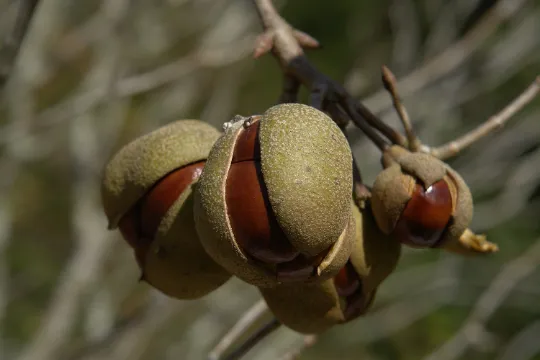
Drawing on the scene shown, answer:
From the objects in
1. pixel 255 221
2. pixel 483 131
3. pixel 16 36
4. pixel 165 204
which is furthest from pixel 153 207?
pixel 483 131

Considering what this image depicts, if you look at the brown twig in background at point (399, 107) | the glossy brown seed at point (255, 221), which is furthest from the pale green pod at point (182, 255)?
the brown twig in background at point (399, 107)

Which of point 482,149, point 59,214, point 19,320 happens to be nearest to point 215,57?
point 482,149

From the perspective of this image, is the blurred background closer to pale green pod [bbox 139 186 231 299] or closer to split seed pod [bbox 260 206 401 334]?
split seed pod [bbox 260 206 401 334]

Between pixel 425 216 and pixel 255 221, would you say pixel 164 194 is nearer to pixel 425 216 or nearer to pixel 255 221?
pixel 255 221

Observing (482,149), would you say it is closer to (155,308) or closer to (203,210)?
(155,308)

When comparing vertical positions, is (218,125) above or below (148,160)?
below

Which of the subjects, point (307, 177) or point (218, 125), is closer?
point (307, 177)
